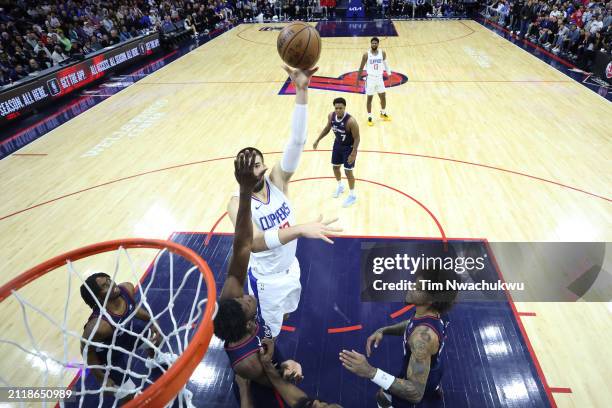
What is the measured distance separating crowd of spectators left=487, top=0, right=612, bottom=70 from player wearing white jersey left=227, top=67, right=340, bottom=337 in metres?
12.4

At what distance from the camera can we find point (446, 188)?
642 centimetres

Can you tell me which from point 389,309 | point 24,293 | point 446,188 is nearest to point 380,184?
point 446,188

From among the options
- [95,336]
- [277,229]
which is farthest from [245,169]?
[95,336]

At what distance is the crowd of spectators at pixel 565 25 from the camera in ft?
39.7

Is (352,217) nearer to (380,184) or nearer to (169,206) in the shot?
(380,184)

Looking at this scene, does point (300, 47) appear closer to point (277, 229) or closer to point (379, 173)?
point (277, 229)

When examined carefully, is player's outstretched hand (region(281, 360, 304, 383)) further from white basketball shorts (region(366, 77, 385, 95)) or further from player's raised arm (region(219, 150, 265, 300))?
white basketball shorts (region(366, 77, 385, 95))

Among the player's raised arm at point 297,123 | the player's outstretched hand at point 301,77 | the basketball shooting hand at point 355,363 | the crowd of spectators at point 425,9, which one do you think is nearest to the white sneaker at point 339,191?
the player's raised arm at point 297,123

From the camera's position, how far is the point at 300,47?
11.3 ft

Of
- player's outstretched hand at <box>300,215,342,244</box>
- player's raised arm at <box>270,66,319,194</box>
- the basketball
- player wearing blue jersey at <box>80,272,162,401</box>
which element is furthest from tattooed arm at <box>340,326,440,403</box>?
the basketball

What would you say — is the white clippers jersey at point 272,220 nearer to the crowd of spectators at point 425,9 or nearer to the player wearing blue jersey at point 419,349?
the player wearing blue jersey at point 419,349

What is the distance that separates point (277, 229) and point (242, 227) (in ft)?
1.91

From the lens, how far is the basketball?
3.42 meters

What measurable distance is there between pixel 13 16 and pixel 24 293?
15.0 m
